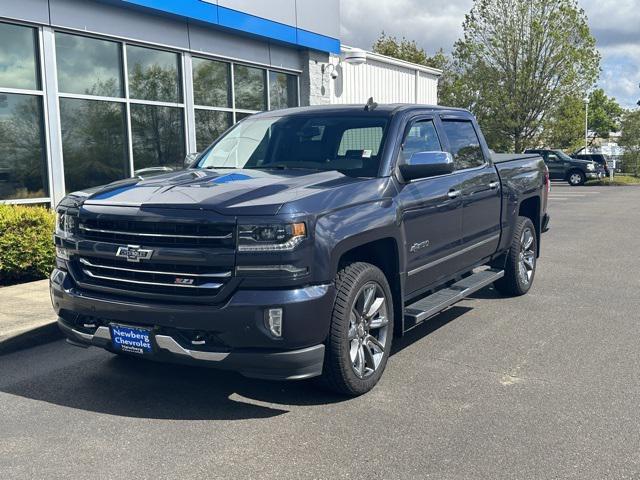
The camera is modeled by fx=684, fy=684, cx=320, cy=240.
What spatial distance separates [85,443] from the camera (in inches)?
154

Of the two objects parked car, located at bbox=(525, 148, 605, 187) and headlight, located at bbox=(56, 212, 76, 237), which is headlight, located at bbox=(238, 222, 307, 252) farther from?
parked car, located at bbox=(525, 148, 605, 187)

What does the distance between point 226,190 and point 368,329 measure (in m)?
1.33

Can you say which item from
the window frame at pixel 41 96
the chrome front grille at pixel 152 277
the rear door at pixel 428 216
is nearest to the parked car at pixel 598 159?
the window frame at pixel 41 96

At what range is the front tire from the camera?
4.25 metres

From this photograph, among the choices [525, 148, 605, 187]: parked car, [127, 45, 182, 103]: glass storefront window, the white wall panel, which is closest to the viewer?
[127, 45, 182, 103]: glass storefront window

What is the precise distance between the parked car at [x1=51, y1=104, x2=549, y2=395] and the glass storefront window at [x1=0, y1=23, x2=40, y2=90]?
5525mm

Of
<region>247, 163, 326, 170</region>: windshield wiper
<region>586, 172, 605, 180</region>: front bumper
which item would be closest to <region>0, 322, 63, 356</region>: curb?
<region>247, 163, 326, 170</region>: windshield wiper

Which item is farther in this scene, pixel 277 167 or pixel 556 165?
pixel 556 165

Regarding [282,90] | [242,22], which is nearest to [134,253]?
[242,22]

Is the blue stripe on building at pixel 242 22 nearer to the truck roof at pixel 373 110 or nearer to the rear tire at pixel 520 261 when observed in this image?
the truck roof at pixel 373 110

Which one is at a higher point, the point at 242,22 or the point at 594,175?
the point at 242,22

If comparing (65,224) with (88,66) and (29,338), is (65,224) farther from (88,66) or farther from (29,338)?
(88,66)

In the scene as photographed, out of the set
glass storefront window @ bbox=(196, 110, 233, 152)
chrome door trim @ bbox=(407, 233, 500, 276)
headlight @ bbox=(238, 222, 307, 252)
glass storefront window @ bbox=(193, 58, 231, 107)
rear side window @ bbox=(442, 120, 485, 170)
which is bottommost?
chrome door trim @ bbox=(407, 233, 500, 276)

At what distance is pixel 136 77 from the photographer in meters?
12.1
